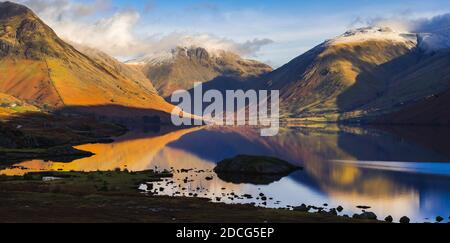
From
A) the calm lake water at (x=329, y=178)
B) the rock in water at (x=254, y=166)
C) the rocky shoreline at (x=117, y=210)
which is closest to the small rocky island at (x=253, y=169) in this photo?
the rock in water at (x=254, y=166)

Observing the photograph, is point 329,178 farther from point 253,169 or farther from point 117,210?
point 117,210

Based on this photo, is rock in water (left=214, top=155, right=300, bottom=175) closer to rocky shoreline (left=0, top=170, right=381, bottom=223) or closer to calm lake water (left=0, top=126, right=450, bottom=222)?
calm lake water (left=0, top=126, right=450, bottom=222)

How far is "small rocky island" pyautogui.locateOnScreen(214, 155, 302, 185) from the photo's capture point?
119 meters

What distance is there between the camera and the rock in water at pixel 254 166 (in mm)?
126312

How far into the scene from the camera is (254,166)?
128m

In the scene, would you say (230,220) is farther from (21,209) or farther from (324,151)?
(324,151)

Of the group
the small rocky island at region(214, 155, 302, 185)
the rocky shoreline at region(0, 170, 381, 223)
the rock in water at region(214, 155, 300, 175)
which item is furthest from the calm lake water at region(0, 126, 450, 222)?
the rocky shoreline at region(0, 170, 381, 223)

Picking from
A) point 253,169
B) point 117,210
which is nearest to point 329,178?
point 253,169

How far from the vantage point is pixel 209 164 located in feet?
494

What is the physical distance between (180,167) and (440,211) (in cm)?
7871

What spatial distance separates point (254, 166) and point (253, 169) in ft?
3.67

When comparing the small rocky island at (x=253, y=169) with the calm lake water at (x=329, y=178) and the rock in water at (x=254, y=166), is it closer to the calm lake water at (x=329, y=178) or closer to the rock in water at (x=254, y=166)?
the rock in water at (x=254, y=166)
